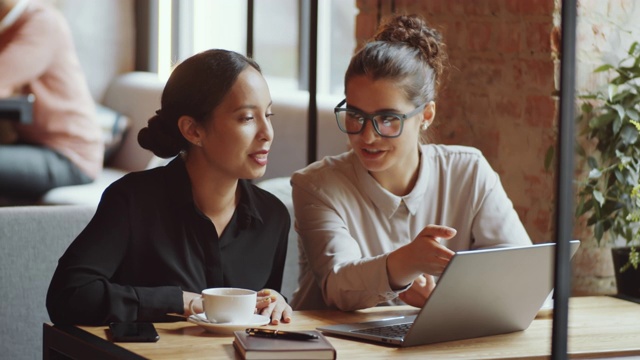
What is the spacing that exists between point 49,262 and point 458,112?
52.7 inches

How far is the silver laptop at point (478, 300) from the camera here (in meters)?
1.58

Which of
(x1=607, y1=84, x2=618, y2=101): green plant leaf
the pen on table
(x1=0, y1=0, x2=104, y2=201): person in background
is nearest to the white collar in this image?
(x1=0, y1=0, x2=104, y2=201): person in background

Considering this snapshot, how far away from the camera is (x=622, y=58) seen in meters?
2.75

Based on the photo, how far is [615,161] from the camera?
264 cm

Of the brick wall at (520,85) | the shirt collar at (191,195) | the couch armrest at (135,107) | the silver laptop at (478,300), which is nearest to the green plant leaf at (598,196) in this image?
the brick wall at (520,85)

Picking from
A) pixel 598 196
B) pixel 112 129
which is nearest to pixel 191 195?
pixel 598 196

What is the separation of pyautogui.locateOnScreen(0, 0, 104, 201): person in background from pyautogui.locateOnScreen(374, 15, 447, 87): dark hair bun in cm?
267

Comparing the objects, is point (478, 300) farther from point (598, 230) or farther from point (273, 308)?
point (598, 230)

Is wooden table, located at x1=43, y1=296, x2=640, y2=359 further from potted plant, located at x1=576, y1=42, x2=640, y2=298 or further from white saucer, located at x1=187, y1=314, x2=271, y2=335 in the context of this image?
potted plant, located at x1=576, y1=42, x2=640, y2=298

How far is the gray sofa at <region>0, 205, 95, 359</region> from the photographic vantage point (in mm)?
2287

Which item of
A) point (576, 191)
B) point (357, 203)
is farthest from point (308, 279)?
point (576, 191)

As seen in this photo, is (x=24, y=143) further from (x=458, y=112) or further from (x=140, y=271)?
(x=140, y=271)

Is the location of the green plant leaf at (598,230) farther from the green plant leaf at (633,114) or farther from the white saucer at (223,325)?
the white saucer at (223,325)

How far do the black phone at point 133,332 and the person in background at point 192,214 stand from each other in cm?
6
